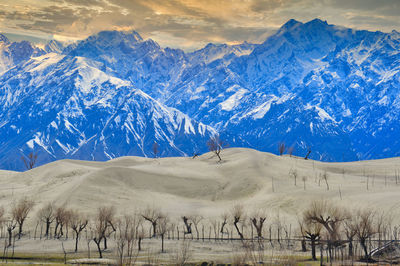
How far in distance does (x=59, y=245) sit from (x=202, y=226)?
3777cm

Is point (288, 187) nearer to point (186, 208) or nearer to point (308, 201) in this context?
point (308, 201)

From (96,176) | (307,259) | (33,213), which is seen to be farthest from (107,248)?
(96,176)

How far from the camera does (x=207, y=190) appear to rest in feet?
574

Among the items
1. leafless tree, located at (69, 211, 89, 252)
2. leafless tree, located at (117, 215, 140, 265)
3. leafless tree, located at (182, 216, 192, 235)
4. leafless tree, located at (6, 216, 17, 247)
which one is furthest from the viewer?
leafless tree, located at (182, 216, 192, 235)

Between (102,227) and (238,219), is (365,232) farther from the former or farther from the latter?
(102,227)

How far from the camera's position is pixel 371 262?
7119cm

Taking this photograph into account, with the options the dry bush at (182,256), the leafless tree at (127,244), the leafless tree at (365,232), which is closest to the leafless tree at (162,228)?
the dry bush at (182,256)

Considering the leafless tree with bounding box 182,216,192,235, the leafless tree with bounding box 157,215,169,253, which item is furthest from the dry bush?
the leafless tree with bounding box 182,216,192,235

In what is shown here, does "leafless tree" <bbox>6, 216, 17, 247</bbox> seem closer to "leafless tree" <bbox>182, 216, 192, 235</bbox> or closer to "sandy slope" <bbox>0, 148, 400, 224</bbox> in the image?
"sandy slope" <bbox>0, 148, 400, 224</bbox>

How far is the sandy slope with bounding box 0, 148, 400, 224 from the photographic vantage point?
139 metres

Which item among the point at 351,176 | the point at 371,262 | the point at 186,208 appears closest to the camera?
the point at 371,262

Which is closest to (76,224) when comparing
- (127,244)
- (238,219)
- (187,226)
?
(127,244)

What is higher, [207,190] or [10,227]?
[207,190]

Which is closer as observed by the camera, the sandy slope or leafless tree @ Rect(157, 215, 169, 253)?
leafless tree @ Rect(157, 215, 169, 253)
